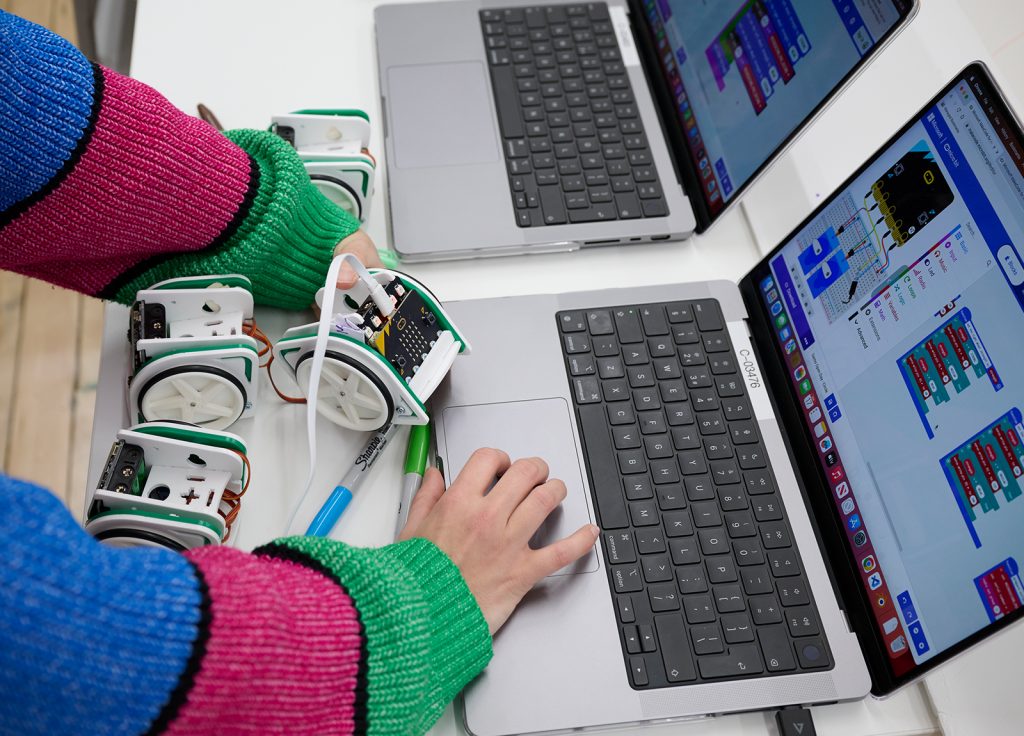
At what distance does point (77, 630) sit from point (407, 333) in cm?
37

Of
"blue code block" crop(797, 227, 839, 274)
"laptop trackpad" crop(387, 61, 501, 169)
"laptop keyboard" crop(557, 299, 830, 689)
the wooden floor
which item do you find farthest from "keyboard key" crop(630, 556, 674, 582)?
the wooden floor

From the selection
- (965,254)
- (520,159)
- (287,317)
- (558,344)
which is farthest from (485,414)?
(965,254)

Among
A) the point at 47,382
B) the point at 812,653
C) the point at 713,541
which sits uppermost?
the point at 47,382

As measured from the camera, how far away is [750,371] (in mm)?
865

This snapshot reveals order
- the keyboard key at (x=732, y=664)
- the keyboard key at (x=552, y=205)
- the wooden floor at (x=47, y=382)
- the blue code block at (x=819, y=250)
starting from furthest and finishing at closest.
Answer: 1. the wooden floor at (x=47, y=382)
2. the keyboard key at (x=552, y=205)
3. the blue code block at (x=819, y=250)
4. the keyboard key at (x=732, y=664)

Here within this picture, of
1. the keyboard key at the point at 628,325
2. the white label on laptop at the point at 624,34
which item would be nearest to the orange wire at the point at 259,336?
the keyboard key at the point at 628,325

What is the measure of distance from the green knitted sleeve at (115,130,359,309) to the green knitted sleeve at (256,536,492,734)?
29cm

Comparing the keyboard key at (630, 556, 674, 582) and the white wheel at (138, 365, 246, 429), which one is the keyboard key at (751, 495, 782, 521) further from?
the white wheel at (138, 365, 246, 429)

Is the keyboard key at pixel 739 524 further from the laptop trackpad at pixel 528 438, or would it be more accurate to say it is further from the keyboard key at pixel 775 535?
the laptop trackpad at pixel 528 438

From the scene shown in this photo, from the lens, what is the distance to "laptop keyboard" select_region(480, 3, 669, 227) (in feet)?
3.18

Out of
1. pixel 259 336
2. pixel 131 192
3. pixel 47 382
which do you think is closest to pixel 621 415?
pixel 259 336

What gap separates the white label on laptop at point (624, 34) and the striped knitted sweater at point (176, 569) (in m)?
0.46

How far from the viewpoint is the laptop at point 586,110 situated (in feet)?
2.94

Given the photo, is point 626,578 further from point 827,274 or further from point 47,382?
point 47,382
